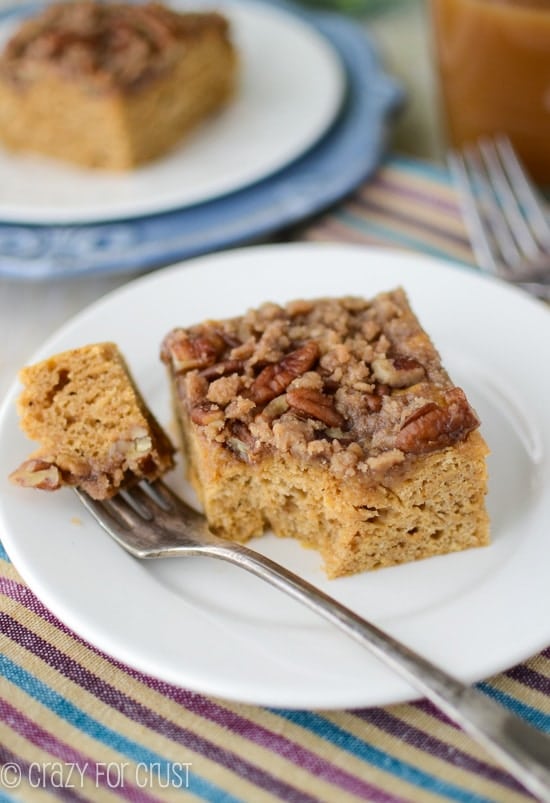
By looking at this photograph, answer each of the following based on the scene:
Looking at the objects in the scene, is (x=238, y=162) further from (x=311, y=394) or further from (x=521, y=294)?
(x=311, y=394)

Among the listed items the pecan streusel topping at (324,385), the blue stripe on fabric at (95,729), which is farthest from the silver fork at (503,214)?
the blue stripe on fabric at (95,729)

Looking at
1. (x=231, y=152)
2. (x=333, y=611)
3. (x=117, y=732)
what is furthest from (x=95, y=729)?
(x=231, y=152)

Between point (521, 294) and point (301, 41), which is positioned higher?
point (301, 41)

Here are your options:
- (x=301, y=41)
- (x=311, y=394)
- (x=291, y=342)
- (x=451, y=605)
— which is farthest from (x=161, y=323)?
(x=301, y=41)

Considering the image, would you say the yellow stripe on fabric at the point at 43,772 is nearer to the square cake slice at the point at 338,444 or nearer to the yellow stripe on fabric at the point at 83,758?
the yellow stripe on fabric at the point at 83,758

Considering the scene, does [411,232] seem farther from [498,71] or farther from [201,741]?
[201,741]

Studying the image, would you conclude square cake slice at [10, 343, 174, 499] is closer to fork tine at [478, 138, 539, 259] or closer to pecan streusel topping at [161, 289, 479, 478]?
pecan streusel topping at [161, 289, 479, 478]
